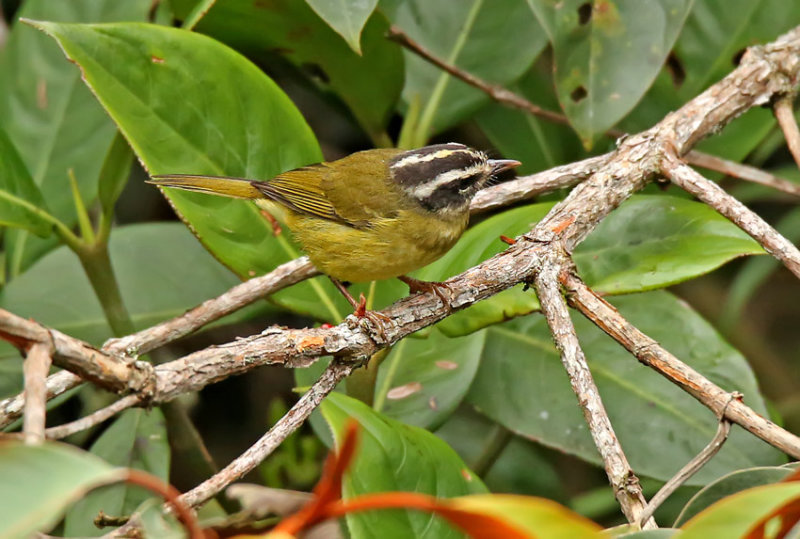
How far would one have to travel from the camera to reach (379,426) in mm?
1945

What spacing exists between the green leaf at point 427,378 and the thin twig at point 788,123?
3.37 feet

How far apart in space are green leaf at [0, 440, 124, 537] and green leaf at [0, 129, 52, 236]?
5.53ft

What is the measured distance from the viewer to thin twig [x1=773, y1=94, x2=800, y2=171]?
2420 millimetres

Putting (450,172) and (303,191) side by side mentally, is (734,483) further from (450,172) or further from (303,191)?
(303,191)

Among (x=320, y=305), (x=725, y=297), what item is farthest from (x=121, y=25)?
(x=725, y=297)

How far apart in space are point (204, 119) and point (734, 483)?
5.29 feet

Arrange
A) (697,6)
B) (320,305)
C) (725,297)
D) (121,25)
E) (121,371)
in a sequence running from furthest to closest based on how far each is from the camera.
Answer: (725,297) → (697,6) → (320,305) → (121,25) → (121,371)

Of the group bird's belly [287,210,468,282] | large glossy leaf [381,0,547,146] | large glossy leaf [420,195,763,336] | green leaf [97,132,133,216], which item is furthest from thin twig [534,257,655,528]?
green leaf [97,132,133,216]

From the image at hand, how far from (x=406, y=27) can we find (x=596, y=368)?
128 centimetres

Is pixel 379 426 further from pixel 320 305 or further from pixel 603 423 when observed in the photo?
pixel 320 305

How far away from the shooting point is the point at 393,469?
75.2 inches

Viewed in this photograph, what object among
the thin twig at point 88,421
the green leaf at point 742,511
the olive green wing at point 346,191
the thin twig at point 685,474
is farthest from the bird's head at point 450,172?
the green leaf at point 742,511

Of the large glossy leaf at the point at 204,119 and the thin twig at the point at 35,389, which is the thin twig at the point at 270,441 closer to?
the thin twig at the point at 35,389

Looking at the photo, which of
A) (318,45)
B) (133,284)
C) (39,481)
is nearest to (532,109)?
(318,45)
